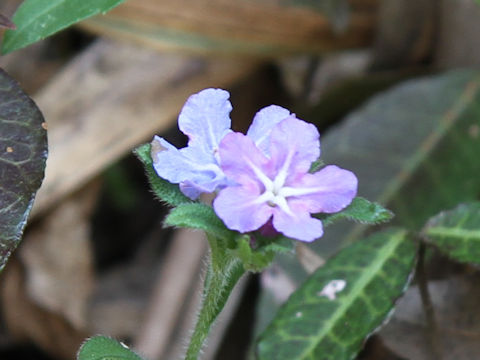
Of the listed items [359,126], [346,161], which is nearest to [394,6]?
[359,126]

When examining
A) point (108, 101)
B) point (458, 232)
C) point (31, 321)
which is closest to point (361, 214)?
point (458, 232)

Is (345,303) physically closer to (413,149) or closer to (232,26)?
(413,149)

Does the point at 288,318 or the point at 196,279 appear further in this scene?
the point at 196,279

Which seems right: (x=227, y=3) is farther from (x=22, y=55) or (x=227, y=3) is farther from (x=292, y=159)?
(x=292, y=159)

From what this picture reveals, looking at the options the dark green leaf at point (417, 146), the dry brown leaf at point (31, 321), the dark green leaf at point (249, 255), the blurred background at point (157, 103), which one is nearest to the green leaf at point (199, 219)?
the dark green leaf at point (249, 255)

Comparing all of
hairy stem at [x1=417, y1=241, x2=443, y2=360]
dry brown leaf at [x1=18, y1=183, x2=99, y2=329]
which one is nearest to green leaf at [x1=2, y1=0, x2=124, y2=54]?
hairy stem at [x1=417, y1=241, x2=443, y2=360]

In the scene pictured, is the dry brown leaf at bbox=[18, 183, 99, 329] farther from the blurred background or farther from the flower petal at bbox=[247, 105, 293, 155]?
the flower petal at bbox=[247, 105, 293, 155]

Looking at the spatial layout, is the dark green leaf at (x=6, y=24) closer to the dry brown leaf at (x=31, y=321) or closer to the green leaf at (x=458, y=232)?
the green leaf at (x=458, y=232)
